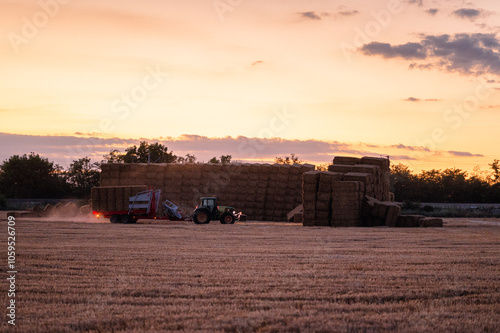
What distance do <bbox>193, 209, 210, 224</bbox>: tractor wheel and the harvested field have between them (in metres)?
12.2

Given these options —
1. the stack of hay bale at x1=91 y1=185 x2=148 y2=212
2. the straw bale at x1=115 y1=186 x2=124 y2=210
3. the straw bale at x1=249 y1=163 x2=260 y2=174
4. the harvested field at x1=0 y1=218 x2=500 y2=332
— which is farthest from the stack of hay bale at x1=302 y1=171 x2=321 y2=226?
the harvested field at x1=0 y1=218 x2=500 y2=332

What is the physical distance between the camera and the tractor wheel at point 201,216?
30.5 meters

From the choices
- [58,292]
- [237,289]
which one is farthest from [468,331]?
[58,292]

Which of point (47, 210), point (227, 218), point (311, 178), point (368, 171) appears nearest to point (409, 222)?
point (368, 171)

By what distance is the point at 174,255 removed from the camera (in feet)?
50.3

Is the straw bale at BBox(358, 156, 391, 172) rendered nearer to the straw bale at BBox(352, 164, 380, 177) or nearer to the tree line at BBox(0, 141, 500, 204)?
the straw bale at BBox(352, 164, 380, 177)

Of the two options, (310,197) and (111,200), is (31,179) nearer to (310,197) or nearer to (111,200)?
(111,200)

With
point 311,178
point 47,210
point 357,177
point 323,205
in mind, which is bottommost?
point 47,210

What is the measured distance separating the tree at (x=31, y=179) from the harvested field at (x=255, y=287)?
53703 millimetres

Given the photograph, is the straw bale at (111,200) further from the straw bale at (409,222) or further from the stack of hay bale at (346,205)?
the straw bale at (409,222)

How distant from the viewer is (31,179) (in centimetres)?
7025

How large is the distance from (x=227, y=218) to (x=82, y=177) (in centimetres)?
4378

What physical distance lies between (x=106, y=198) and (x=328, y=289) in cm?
2378

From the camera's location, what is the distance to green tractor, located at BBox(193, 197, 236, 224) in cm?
3056
